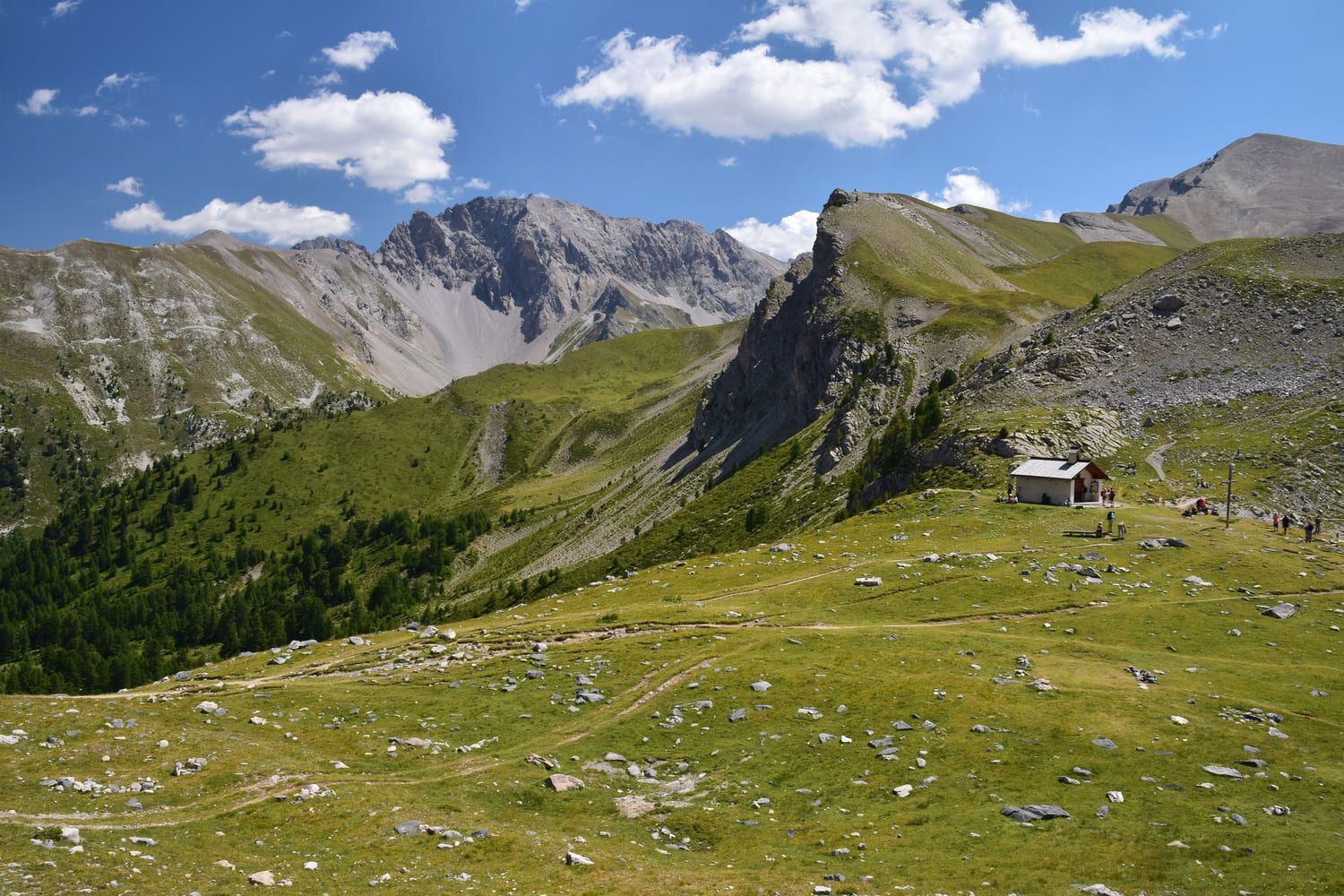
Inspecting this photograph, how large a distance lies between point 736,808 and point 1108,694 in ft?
52.6

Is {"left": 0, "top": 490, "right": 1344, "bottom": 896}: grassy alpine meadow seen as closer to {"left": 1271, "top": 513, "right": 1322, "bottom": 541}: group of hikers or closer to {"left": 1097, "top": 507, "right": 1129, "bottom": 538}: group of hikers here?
{"left": 1271, "top": 513, "right": 1322, "bottom": 541}: group of hikers

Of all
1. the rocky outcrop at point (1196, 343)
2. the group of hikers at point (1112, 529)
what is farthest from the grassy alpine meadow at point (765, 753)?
the rocky outcrop at point (1196, 343)

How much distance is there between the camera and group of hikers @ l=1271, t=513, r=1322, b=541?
5741 centimetres

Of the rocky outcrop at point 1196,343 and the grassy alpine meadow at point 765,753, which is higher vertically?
the rocky outcrop at point 1196,343

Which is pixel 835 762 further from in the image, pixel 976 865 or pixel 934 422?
pixel 934 422

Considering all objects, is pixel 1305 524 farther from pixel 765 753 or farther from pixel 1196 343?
pixel 765 753

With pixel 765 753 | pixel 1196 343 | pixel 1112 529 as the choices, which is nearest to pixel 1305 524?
pixel 1112 529

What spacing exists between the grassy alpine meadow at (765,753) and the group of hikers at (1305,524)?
5413 millimetres

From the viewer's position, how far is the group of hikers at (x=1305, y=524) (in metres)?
57.4

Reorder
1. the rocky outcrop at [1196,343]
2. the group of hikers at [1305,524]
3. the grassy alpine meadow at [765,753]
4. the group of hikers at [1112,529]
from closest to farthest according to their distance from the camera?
the grassy alpine meadow at [765,753]
the group of hikers at [1305,524]
the group of hikers at [1112,529]
the rocky outcrop at [1196,343]

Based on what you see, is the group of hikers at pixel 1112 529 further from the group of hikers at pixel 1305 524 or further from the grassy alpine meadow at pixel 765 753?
the group of hikers at pixel 1305 524

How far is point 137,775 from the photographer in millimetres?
27844

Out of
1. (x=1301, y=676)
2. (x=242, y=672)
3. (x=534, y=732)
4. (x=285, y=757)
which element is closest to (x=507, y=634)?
(x=242, y=672)

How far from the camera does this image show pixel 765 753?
102 feet
